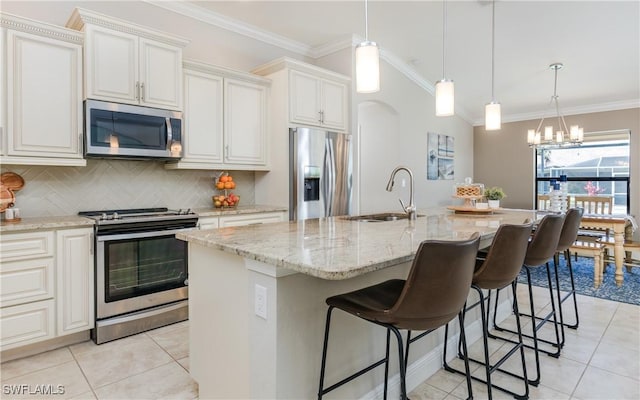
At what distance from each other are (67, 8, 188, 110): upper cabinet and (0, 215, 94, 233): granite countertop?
0.93 metres

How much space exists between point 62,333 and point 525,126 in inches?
282

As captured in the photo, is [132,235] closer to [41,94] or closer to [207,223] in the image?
[207,223]

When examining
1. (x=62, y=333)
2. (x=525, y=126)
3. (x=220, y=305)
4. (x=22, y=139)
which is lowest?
(x=62, y=333)

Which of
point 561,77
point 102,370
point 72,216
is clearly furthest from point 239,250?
point 561,77

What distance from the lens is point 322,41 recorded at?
A: 14.5 ft

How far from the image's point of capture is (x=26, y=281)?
7.68 ft

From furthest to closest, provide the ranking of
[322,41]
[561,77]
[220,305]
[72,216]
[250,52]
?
[561,77]
[322,41]
[250,52]
[72,216]
[220,305]

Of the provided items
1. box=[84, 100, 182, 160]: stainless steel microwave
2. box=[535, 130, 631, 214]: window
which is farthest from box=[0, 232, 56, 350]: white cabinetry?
box=[535, 130, 631, 214]: window

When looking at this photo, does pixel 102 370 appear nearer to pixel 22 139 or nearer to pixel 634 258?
pixel 22 139

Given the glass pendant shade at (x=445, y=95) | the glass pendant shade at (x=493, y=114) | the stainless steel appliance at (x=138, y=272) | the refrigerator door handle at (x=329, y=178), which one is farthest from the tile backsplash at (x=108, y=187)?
the glass pendant shade at (x=493, y=114)

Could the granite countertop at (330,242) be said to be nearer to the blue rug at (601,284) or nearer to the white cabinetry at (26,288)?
the white cabinetry at (26,288)

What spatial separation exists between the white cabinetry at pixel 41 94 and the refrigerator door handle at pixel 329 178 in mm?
2259

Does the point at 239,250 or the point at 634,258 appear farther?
the point at 634,258

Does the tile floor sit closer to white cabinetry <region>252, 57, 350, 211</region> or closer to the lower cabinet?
the lower cabinet
